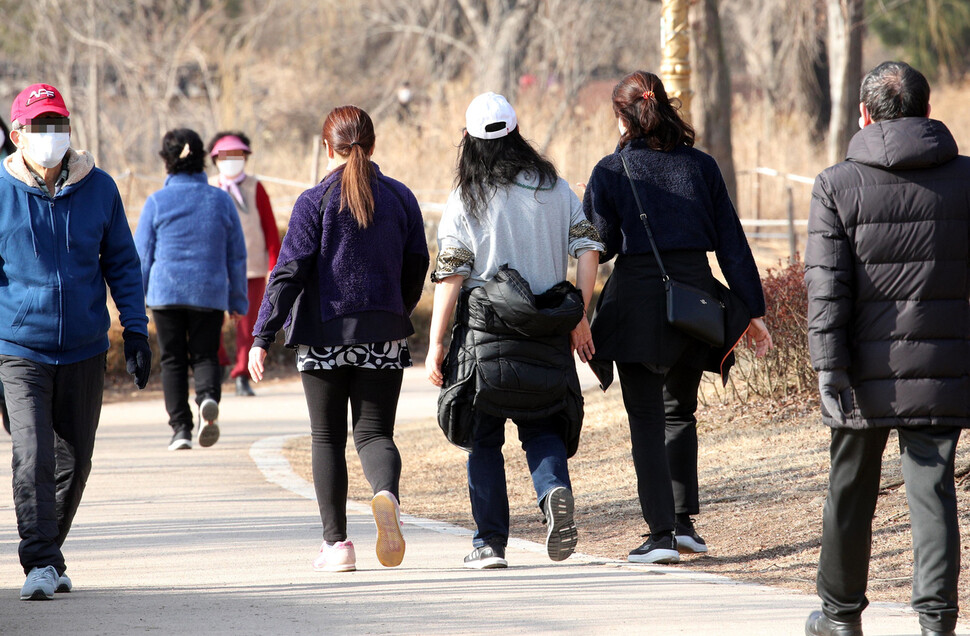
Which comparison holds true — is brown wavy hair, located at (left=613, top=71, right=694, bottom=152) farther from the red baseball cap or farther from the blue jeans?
the red baseball cap

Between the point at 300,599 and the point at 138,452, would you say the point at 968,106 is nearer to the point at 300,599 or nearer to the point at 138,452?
the point at 138,452

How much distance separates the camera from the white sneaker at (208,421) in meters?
8.30

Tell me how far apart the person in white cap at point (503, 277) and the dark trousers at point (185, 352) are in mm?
3728

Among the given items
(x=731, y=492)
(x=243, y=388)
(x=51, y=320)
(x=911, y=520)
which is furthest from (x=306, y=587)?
(x=243, y=388)

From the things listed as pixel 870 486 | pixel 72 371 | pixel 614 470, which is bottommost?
pixel 614 470

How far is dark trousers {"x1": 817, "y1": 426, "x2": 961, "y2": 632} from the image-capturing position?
394 cm

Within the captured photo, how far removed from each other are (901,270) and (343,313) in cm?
210

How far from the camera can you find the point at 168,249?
27.6 ft

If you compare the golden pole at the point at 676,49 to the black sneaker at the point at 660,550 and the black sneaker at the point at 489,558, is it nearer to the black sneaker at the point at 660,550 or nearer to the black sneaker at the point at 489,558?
the black sneaker at the point at 660,550

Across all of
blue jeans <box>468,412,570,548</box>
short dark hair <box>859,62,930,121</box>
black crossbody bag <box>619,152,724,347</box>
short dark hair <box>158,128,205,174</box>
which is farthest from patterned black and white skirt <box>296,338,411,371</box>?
short dark hair <box>158,128,205,174</box>

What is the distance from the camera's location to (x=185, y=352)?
8.54 meters

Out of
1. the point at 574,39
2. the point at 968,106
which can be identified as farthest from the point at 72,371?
the point at 968,106

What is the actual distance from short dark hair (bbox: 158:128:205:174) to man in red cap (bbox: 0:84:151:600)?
3461 mm

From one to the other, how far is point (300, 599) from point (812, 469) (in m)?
3.00
